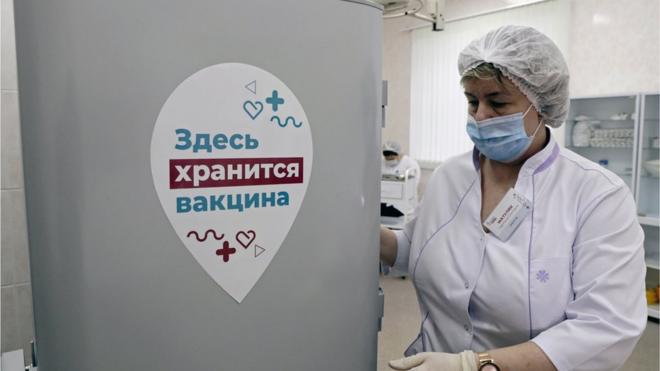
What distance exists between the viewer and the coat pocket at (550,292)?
0.90 metres

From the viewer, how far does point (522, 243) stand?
949 mm

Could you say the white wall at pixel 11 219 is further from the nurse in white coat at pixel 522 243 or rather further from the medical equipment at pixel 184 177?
the nurse in white coat at pixel 522 243

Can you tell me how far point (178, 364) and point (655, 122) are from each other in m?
3.68

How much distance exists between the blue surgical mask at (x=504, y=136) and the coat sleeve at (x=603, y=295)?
190 mm

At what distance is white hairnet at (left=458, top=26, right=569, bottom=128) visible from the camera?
0.95 m

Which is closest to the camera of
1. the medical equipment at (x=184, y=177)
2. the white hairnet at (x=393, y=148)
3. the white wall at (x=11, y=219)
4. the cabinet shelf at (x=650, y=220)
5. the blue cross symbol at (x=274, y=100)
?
the medical equipment at (x=184, y=177)

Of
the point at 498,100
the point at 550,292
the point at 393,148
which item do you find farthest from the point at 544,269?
the point at 393,148

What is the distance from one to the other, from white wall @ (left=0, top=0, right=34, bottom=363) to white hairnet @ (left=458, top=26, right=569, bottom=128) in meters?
1.71

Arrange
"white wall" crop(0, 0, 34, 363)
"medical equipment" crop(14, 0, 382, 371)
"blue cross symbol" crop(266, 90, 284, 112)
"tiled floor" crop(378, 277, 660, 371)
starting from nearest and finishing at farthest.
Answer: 1. "medical equipment" crop(14, 0, 382, 371)
2. "blue cross symbol" crop(266, 90, 284, 112)
3. "white wall" crop(0, 0, 34, 363)
4. "tiled floor" crop(378, 277, 660, 371)

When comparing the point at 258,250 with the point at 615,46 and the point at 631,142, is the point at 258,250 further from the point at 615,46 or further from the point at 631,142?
the point at 615,46

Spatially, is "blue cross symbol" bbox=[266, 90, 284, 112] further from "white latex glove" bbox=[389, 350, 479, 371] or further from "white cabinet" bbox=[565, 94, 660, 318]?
"white cabinet" bbox=[565, 94, 660, 318]

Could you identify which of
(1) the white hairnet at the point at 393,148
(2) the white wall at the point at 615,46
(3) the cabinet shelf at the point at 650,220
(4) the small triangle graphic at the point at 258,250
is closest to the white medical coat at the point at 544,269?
(4) the small triangle graphic at the point at 258,250

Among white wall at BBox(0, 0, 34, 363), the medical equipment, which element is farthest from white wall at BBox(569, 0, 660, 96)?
white wall at BBox(0, 0, 34, 363)

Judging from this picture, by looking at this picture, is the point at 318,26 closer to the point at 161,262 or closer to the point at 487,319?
the point at 161,262
